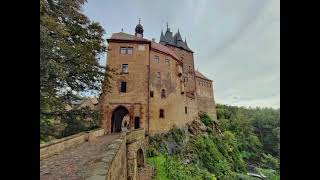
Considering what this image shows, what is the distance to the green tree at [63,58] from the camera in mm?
4182

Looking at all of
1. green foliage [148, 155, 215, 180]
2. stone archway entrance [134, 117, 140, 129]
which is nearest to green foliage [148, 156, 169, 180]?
green foliage [148, 155, 215, 180]

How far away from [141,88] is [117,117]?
7.48ft

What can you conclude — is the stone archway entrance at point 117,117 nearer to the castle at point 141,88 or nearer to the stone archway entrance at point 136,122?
the castle at point 141,88

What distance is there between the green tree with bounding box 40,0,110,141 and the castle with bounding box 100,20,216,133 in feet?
17.5

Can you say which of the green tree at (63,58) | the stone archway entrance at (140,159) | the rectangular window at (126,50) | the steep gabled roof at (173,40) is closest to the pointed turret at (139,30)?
the rectangular window at (126,50)

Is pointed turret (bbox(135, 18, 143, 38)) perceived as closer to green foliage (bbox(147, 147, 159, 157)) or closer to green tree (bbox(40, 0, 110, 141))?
green foliage (bbox(147, 147, 159, 157))

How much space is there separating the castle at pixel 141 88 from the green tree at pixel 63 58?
5.33m

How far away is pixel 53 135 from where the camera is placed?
16.8 feet

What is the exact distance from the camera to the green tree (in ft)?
13.7

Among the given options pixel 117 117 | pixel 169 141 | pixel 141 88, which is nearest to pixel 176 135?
pixel 169 141
